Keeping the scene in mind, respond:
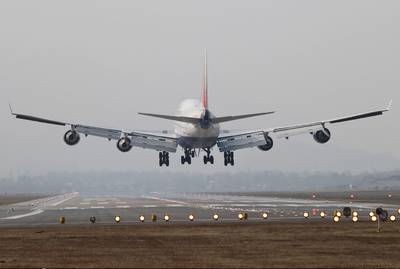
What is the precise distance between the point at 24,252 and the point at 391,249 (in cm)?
1665

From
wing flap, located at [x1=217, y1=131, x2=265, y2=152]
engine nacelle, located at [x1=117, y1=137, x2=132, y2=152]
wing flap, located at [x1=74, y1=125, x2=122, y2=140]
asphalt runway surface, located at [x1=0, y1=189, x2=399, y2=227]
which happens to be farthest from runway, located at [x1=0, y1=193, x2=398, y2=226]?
wing flap, located at [x1=74, y1=125, x2=122, y2=140]

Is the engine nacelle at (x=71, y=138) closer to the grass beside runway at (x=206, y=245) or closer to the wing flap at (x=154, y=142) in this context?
the wing flap at (x=154, y=142)

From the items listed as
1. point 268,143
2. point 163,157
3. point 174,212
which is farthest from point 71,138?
point 268,143

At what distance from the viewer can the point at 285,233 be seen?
139 ft

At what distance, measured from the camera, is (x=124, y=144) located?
3469 inches

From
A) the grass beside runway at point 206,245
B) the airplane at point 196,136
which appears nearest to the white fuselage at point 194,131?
the airplane at point 196,136

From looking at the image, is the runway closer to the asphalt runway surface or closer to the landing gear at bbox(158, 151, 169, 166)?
the asphalt runway surface

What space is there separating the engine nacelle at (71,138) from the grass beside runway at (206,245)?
34617 millimetres

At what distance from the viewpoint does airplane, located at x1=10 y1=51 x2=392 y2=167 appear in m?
84.7

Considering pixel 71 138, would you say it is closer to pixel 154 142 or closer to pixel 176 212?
pixel 154 142

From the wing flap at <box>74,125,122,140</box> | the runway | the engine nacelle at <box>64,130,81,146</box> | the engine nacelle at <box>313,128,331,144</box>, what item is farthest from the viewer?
the wing flap at <box>74,125,122,140</box>

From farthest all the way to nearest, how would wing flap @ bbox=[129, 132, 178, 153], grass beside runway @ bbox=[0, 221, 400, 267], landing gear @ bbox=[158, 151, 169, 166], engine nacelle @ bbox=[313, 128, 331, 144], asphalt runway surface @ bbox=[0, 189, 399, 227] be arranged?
landing gear @ bbox=[158, 151, 169, 166], wing flap @ bbox=[129, 132, 178, 153], engine nacelle @ bbox=[313, 128, 331, 144], asphalt runway surface @ bbox=[0, 189, 399, 227], grass beside runway @ bbox=[0, 221, 400, 267]

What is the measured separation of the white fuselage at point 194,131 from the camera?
281 feet

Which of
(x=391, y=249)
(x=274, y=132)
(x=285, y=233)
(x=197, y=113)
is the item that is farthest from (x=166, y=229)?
(x=274, y=132)
